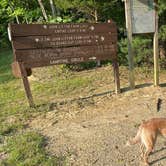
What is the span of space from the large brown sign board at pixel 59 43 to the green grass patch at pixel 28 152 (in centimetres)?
157

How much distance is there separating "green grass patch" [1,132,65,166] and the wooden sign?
331 cm

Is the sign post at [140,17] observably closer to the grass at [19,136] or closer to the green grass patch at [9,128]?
the grass at [19,136]

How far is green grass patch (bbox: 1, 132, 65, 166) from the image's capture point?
3949 millimetres

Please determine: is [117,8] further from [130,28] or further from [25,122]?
[25,122]

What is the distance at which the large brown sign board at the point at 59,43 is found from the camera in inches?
227

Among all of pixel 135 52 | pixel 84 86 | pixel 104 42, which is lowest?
pixel 84 86

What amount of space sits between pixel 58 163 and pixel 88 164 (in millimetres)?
376

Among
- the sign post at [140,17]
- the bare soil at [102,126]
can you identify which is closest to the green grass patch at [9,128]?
the bare soil at [102,126]

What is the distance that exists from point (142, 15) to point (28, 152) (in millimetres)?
3960

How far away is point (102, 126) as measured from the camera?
16.5ft

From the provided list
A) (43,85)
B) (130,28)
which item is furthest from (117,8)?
(43,85)

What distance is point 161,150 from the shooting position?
412 centimetres

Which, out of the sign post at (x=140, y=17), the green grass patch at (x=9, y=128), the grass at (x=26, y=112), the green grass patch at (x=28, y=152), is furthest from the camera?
the sign post at (x=140, y=17)

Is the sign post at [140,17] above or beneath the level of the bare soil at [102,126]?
above
